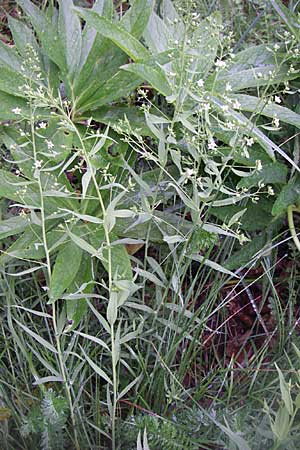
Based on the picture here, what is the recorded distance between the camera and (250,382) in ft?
4.25

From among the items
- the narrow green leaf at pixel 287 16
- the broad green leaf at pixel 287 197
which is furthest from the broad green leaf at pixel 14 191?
the narrow green leaf at pixel 287 16

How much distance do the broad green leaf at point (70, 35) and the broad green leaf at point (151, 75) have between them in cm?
22

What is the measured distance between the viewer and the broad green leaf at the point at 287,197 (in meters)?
1.30

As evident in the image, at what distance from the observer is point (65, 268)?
119 cm

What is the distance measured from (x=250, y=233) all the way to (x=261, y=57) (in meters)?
0.45

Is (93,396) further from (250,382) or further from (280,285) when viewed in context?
(280,285)

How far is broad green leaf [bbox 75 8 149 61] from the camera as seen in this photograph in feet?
3.70

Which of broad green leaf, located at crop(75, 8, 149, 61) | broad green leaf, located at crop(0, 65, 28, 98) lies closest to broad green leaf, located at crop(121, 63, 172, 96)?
broad green leaf, located at crop(75, 8, 149, 61)

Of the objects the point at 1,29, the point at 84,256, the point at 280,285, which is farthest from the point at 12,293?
the point at 1,29

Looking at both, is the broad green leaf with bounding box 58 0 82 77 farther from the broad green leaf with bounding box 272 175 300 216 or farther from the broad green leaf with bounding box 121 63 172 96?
the broad green leaf with bounding box 272 175 300 216

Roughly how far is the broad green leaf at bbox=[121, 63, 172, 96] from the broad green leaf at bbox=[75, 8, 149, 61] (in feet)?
0.18

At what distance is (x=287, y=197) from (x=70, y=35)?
0.63m

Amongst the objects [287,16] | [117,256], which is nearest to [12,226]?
[117,256]

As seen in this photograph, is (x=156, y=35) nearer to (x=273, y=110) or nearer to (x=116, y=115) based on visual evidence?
(x=116, y=115)
